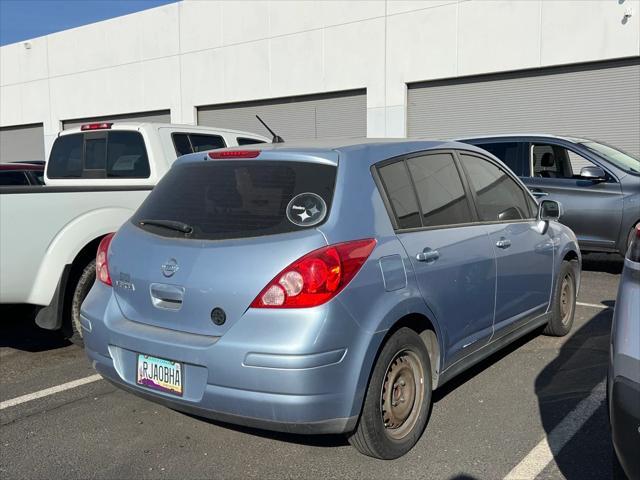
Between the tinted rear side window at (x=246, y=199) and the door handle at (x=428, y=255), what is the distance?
62 cm

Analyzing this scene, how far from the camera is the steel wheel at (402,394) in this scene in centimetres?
316

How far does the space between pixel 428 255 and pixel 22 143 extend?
28784 millimetres

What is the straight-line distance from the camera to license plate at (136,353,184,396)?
9.96ft

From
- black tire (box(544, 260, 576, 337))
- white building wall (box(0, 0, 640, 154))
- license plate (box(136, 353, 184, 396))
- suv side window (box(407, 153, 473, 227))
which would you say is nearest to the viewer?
license plate (box(136, 353, 184, 396))

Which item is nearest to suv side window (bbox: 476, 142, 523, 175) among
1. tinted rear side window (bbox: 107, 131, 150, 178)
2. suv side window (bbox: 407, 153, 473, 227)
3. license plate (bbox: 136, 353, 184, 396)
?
tinted rear side window (bbox: 107, 131, 150, 178)

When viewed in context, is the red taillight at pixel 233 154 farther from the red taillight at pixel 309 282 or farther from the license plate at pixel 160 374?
the license plate at pixel 160 374

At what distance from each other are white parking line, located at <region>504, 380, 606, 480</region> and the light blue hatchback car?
1.89 ft

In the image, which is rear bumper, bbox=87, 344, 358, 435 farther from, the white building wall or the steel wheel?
the white building wall

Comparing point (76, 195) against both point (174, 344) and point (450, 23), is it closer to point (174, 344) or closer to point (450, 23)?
point (174, 344)

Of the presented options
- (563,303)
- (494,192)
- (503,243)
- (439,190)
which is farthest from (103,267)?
(563,303)

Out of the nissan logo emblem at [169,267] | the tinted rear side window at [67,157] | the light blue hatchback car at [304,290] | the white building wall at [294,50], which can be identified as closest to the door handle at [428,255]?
the light blue hatchback car at [304,290]

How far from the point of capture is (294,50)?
18.0 meters

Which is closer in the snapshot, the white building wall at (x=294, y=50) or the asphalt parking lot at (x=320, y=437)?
the asphalt parking lot at (x=320, y=437)

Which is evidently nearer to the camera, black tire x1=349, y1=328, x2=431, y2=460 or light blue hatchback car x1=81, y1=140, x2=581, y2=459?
light blue hatchback car x1=81, y1=140, x2=581, y2=459
